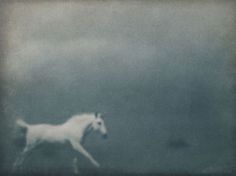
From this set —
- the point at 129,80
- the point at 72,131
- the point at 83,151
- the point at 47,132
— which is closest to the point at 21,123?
the point at 47,132

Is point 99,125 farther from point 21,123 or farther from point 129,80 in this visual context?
point 21,123

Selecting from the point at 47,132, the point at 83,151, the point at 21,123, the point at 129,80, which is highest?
Result: the point at 129,80

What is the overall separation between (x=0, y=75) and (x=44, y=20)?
831mm

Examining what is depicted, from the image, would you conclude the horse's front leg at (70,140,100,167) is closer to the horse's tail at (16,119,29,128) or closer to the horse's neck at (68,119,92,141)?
the horse's neck at (68,119,92,141)

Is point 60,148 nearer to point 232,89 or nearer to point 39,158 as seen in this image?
point 39,158

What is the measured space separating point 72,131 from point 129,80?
2.93 feet

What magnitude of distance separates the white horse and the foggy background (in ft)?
0.23

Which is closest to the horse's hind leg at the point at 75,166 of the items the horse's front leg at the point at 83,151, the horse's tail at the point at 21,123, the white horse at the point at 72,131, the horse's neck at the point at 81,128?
the white horse at the point at 72,131

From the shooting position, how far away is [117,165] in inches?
279

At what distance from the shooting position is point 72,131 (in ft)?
23.2

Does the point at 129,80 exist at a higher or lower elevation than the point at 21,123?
higher

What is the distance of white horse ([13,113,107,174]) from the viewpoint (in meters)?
7.08

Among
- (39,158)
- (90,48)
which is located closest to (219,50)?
(90,48)

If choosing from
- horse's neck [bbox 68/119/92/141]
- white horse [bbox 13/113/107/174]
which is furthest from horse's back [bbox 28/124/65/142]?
horse's neck [bbox 68/119/92/141]
